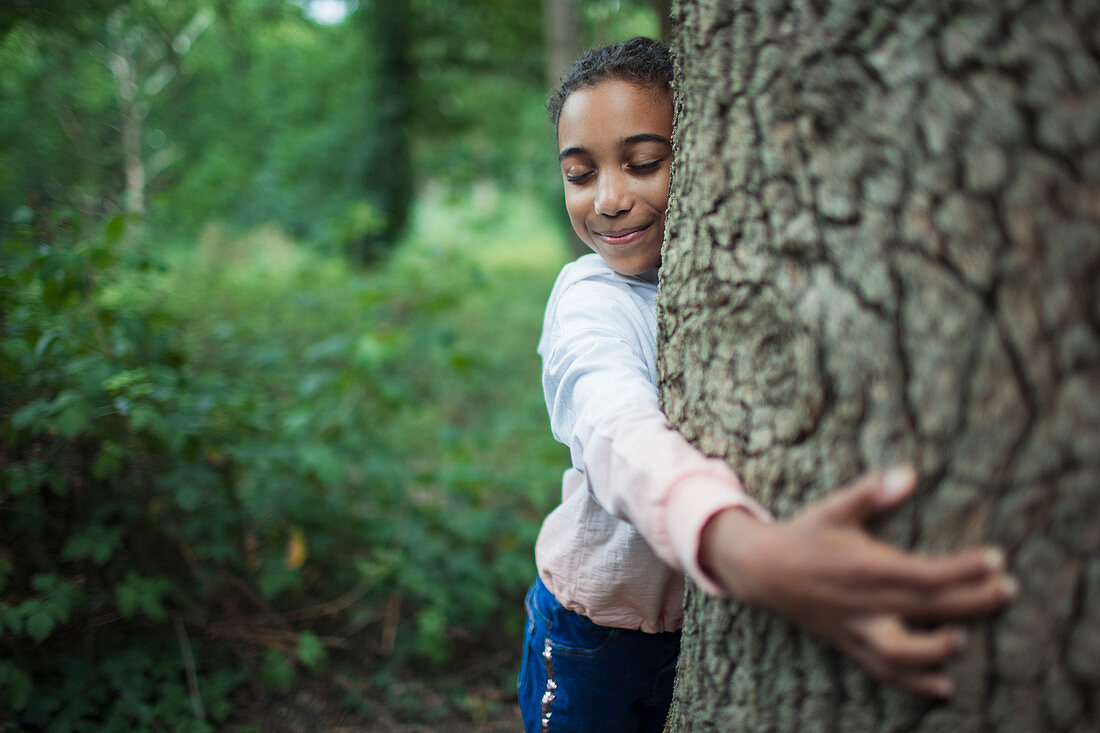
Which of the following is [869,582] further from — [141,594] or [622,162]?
[141,594]

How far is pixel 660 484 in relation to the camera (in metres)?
0.88

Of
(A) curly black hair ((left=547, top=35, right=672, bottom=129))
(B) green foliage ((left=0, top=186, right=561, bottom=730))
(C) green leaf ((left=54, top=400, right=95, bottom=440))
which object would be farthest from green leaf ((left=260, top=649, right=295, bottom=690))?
(A) curly black hair ((left=547, top=35, right=672, bottom=129))

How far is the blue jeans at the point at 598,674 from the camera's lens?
1.47 metres

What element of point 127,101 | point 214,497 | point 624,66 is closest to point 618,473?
point 624,66

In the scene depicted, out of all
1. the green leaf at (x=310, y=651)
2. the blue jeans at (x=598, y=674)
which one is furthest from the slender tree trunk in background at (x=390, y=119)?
the blue jeans at (x=598, y=674)

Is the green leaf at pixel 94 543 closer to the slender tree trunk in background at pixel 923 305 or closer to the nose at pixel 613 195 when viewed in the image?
the nose at pixel 613 195

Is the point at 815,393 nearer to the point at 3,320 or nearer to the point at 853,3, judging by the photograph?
the point at 853,3

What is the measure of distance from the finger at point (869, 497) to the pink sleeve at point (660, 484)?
0.10 metres

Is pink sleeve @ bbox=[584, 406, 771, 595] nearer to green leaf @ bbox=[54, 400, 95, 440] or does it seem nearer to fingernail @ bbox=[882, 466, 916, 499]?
fingernail @ bbox=[882, 466, 916, 499]

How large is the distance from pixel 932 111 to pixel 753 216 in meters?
0.27

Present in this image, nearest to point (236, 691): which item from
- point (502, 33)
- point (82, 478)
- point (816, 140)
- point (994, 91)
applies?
point (82, 478)

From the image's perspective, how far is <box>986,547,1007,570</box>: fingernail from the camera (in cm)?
72

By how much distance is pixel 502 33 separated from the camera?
504 inches

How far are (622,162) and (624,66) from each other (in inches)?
8.1
